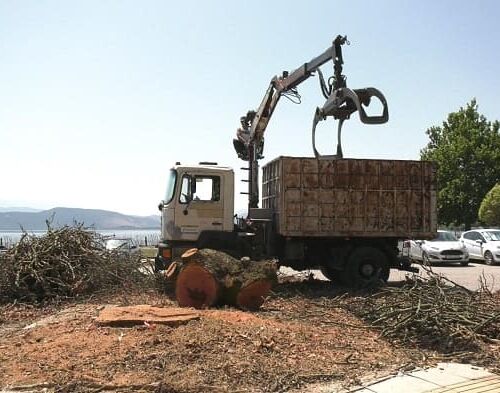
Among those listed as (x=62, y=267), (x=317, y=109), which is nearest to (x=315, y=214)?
(x=317, y=109)

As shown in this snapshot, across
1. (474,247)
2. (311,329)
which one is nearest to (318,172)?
(311,329)

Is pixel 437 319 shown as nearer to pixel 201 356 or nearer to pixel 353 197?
pixel 201 356

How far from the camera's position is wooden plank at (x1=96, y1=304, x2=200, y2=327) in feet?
24.5

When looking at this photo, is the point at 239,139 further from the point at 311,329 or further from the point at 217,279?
the point at 311,329

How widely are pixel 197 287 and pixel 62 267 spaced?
12.0 ft

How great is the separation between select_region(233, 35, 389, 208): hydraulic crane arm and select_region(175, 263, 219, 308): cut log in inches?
149

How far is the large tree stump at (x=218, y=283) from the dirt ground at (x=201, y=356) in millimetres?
1328

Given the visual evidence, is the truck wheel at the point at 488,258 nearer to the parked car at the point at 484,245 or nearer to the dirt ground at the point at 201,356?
the parked car at the point at 484,245

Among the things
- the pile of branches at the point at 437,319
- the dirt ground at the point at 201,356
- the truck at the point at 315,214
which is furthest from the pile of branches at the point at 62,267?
the pile of branches at the point at 437,319

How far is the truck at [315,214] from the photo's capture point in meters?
12.9

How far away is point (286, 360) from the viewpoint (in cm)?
619

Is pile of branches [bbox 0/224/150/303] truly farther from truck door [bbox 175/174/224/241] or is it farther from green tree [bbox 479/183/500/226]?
green tree [bbox 479/183/500/226]

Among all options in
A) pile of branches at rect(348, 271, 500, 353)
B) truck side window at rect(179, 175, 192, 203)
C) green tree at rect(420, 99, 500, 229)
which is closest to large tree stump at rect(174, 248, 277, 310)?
pile of branches at rect(348, 271, 500, 353)

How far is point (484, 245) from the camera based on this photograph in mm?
24406
